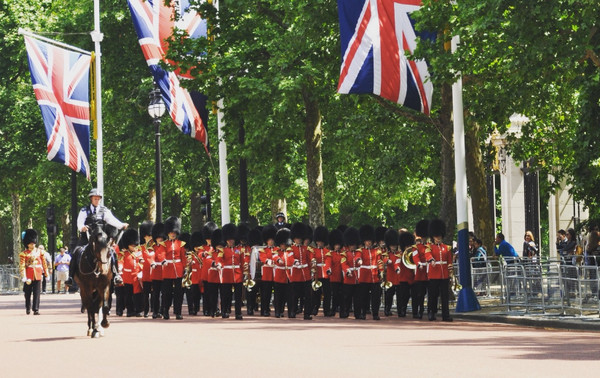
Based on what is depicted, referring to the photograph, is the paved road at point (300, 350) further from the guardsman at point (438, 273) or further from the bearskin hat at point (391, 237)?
the bearskin hat at point (391, 237)

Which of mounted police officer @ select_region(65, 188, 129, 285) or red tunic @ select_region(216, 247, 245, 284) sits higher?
mounted police officer @ select_region(65, 188, 129, 285)

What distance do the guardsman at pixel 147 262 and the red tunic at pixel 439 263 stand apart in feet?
18.5

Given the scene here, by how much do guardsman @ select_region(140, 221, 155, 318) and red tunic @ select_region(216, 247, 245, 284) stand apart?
1387mm

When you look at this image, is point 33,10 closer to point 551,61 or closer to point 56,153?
point 56,153

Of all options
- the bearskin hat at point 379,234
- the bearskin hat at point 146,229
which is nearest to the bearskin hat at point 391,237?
the bearskin hat at point 379,234

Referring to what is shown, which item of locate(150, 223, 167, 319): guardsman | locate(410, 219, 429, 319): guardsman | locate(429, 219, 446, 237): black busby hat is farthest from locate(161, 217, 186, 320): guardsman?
locate(429, 219, 446, 237): black busby hat

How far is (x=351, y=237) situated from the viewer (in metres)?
26.4

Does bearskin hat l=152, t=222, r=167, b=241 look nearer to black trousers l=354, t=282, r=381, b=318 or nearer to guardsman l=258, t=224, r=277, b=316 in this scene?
guardsman l=258, t=224, r=277, b=316

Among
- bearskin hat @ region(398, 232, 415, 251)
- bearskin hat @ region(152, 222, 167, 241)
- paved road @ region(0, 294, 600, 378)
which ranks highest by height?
bearskin hat @ region(152, 222, 167, 241)

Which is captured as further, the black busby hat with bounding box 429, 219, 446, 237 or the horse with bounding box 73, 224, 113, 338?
the black busby hat with bounding box 429, 219, 446, 237

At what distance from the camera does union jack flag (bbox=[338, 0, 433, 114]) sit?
23.3 m

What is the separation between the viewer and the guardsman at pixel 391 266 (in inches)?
1007

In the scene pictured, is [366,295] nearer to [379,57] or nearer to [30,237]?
[379,57]

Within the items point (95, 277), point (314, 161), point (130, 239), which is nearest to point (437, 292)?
point (95, 277)
